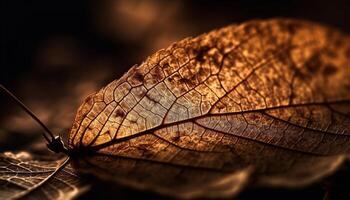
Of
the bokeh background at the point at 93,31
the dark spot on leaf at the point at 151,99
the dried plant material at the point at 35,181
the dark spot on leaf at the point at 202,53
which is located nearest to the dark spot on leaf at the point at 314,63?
the dark spot on leaf at the point at 202,53

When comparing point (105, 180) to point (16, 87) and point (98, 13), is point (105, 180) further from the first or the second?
point (98, 13)

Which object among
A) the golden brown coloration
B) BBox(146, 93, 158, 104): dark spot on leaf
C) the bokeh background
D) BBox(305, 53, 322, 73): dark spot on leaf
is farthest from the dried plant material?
the bokeh background

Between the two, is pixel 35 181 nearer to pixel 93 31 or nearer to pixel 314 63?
pixel 314 63

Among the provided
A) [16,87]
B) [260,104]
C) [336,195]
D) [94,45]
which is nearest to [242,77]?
[260,104]

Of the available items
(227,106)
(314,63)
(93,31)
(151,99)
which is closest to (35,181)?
(151,99)

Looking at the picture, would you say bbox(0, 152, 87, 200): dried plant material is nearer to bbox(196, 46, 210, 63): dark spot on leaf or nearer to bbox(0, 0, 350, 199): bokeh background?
bbox(196, 46, 210, 63): dark spot on leaf
